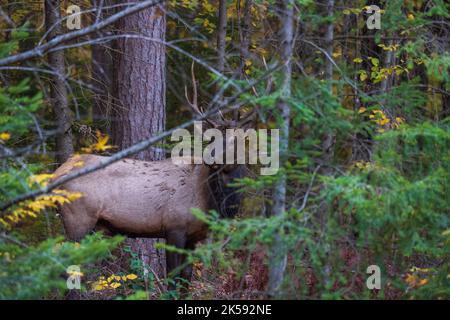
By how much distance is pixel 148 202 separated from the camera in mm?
9398

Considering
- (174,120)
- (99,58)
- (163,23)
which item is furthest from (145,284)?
(99,58)


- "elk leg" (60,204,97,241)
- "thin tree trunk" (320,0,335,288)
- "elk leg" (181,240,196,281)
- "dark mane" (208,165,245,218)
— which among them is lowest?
"elk leg" (181,240,196,281)

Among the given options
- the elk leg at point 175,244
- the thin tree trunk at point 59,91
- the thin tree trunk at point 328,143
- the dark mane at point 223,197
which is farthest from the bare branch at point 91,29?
the thin tree trunk at point 59,91

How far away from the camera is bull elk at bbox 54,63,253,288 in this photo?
9.20m

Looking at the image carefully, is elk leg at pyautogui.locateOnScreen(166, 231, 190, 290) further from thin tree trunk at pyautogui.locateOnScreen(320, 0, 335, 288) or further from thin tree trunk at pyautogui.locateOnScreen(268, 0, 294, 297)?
thin tree trunk at pyautogui.locateOnScreen(320, 0, 335, 288)

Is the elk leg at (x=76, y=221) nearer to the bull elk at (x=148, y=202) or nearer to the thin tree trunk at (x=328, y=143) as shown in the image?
the bull elk at (x=148, y=202)

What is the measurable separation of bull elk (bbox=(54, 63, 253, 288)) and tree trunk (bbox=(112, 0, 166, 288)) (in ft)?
3.57

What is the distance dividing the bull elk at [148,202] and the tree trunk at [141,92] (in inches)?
42.9

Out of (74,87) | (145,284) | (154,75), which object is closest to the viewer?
(145,284)

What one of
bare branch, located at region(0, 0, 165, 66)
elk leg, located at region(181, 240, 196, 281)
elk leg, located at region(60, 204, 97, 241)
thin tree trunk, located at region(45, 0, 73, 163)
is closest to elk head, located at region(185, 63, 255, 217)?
elk leg, located at region(181, 240, 196, 281)

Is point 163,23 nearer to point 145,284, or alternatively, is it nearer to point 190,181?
point 190,181

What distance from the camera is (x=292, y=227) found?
21.3 feet

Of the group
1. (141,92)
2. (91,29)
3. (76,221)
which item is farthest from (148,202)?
(91,29)

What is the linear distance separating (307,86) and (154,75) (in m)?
4.24
